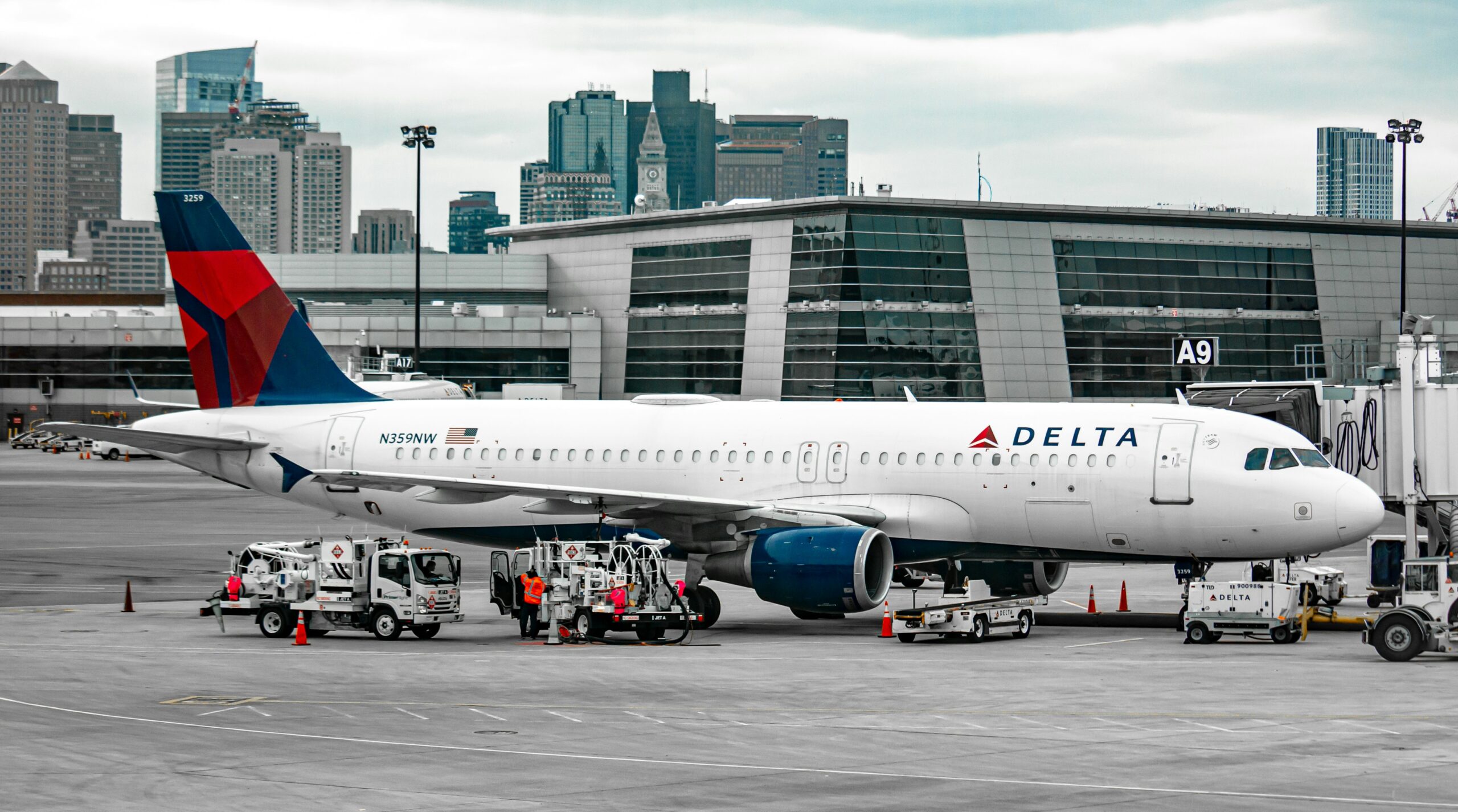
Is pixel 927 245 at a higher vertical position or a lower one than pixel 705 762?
higher

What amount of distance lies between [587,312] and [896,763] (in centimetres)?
11296

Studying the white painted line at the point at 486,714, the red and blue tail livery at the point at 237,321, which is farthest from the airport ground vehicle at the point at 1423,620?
the red and blue tail livery at the point at 237,321

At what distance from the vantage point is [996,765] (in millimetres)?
18516

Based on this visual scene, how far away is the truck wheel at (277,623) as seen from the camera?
32.9 metres

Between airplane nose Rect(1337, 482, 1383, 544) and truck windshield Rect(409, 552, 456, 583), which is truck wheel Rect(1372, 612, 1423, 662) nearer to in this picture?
airplane nose Rect(1337, 482, 1383, 544)

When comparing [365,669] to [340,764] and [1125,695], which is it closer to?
[340,764]

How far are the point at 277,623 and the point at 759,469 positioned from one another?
10349mm

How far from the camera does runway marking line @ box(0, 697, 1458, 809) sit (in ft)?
54.4

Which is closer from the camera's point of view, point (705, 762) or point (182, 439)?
point (705, 762)

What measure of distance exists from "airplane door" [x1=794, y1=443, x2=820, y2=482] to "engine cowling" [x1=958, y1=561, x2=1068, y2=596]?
396cm

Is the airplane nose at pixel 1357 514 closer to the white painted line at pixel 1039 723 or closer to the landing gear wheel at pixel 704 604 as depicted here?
the white painted line at pixel 1039 723

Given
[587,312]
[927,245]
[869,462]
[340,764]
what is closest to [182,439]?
[869,462]

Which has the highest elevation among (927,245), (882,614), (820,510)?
(927,245)

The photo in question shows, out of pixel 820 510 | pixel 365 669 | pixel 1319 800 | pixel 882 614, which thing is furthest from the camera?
pixel 882 614
